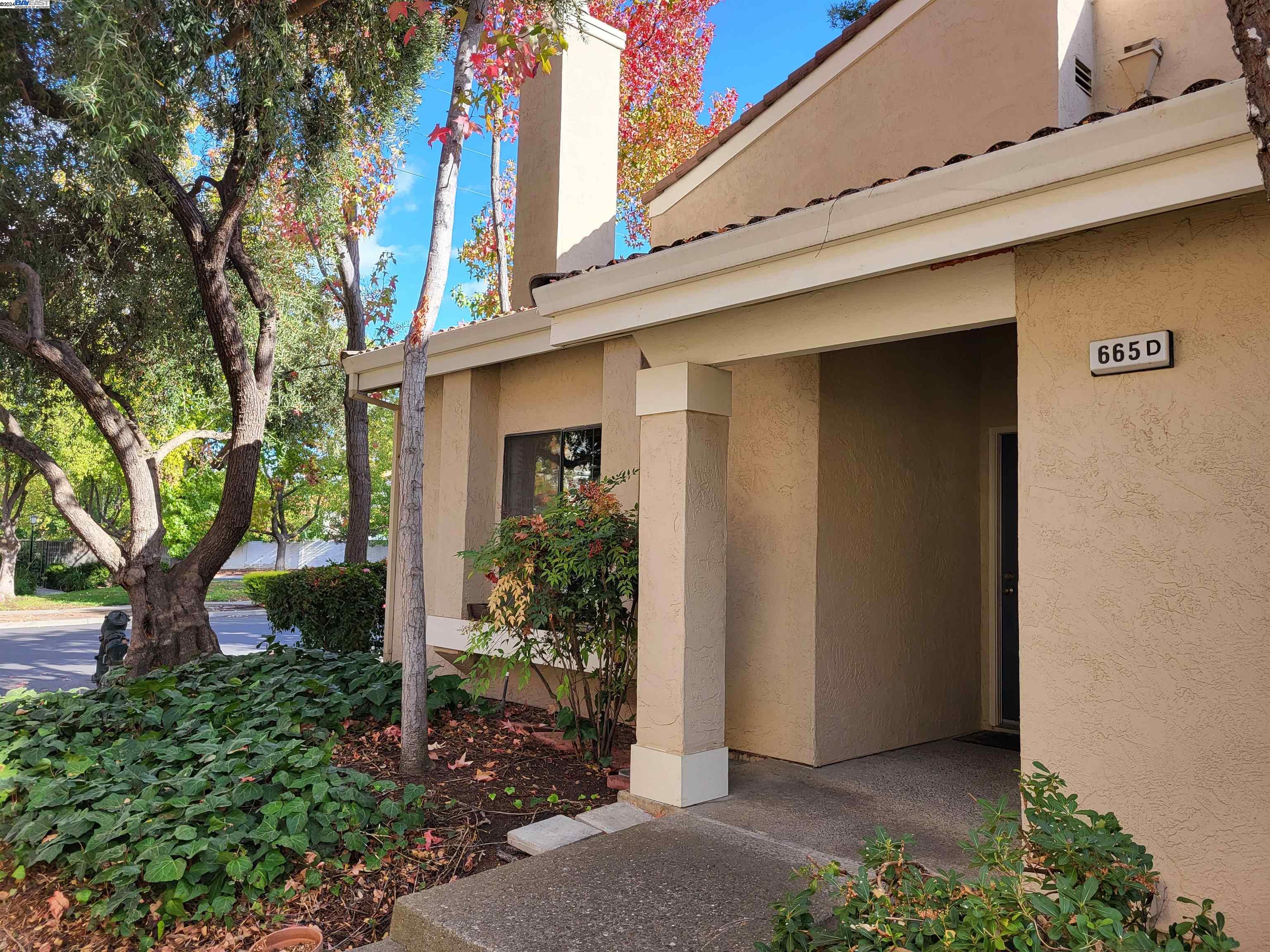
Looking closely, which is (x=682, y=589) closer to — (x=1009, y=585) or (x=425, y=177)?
(x=1009, y=585)

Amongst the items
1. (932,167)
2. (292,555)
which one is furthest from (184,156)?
(292,555)

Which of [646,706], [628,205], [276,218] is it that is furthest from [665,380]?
[628,205]

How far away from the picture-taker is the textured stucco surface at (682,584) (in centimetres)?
475

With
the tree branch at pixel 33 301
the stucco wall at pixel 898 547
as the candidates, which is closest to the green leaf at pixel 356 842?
the stucco wall at pixel 898 547

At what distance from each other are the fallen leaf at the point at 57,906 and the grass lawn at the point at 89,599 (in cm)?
1818

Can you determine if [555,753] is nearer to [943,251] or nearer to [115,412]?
[943,251]

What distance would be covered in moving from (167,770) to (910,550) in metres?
4.81

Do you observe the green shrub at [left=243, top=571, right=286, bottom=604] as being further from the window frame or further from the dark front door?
the dark front door

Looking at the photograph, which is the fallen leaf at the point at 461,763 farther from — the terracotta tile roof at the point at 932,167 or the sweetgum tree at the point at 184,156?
the sweetgum tree at the point at 184,156

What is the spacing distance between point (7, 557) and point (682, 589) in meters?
24.2

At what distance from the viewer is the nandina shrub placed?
5316 millimetres

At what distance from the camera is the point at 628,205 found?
61.1 feet

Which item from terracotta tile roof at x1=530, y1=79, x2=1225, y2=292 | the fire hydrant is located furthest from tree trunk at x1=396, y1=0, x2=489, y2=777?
the fire hydrant

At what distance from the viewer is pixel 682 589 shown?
4.75 m
